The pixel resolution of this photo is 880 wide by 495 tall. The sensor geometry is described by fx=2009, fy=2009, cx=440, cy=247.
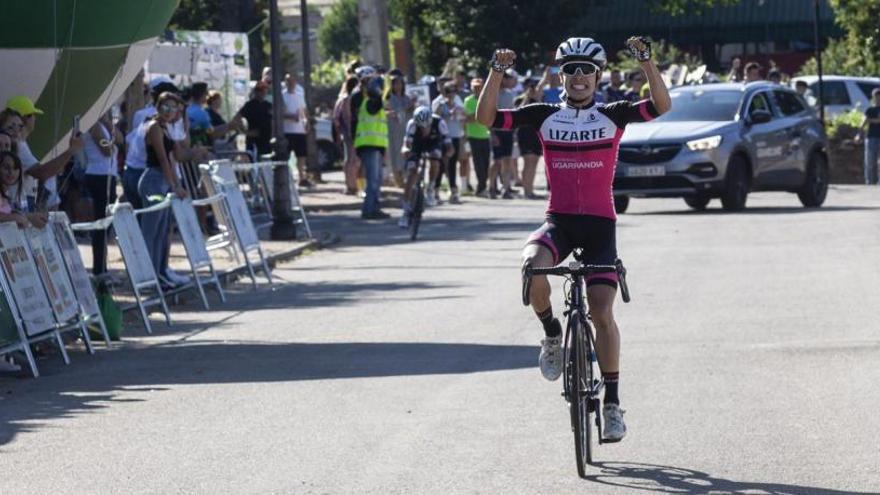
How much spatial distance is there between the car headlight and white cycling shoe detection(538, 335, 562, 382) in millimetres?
17155

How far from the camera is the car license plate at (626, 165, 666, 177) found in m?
25.7

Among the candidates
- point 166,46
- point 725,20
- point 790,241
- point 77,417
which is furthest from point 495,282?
point 725,20

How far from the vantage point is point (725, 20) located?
71688mm

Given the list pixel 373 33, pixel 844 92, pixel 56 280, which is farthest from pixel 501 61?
pixel 844 92

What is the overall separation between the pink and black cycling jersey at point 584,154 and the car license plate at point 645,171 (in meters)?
16.9

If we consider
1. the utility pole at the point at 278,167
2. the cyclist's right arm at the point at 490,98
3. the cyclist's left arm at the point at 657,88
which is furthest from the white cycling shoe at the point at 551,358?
the utility pole at the point at 278,167

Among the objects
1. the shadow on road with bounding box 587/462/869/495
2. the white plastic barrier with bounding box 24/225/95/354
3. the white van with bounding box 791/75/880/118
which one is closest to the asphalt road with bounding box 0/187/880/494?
the shadow on road with bounding box 587/462/869/495

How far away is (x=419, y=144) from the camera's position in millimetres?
24734

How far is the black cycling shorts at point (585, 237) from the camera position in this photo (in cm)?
874

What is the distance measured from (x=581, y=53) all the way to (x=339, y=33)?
392 ft

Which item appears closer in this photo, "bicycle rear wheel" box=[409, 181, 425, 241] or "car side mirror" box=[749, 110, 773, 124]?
"bicycle rear wheel" box=[409, 181, 425, 241]

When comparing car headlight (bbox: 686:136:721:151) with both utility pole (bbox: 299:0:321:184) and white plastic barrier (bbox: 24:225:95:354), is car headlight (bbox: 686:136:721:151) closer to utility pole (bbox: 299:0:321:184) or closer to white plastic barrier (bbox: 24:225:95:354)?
utility pole (bbox: 299:0:321:184)

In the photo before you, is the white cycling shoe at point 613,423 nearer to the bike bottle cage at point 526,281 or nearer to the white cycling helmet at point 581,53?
the bike bottle cage at point 526,281

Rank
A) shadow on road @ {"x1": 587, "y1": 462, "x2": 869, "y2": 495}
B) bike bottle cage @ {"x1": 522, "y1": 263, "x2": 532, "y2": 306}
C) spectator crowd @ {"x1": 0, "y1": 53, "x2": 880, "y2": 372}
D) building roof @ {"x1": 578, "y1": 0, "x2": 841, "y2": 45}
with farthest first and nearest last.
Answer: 1. building roof @ {"x1": 578, "y1": 0, "x2": 841, "y2": 45}
2. spectator crowd @ {"x1": 0, "y1": 53, "x2": 880, "y2": 372}
3. bike bottle cage @ {"x1": 522, "y1": 263, "x2": 532, "y2": 306}
4. shadow on road @ {"x1": 587, "y1": 462, "x2": 869, "y2": 495}
